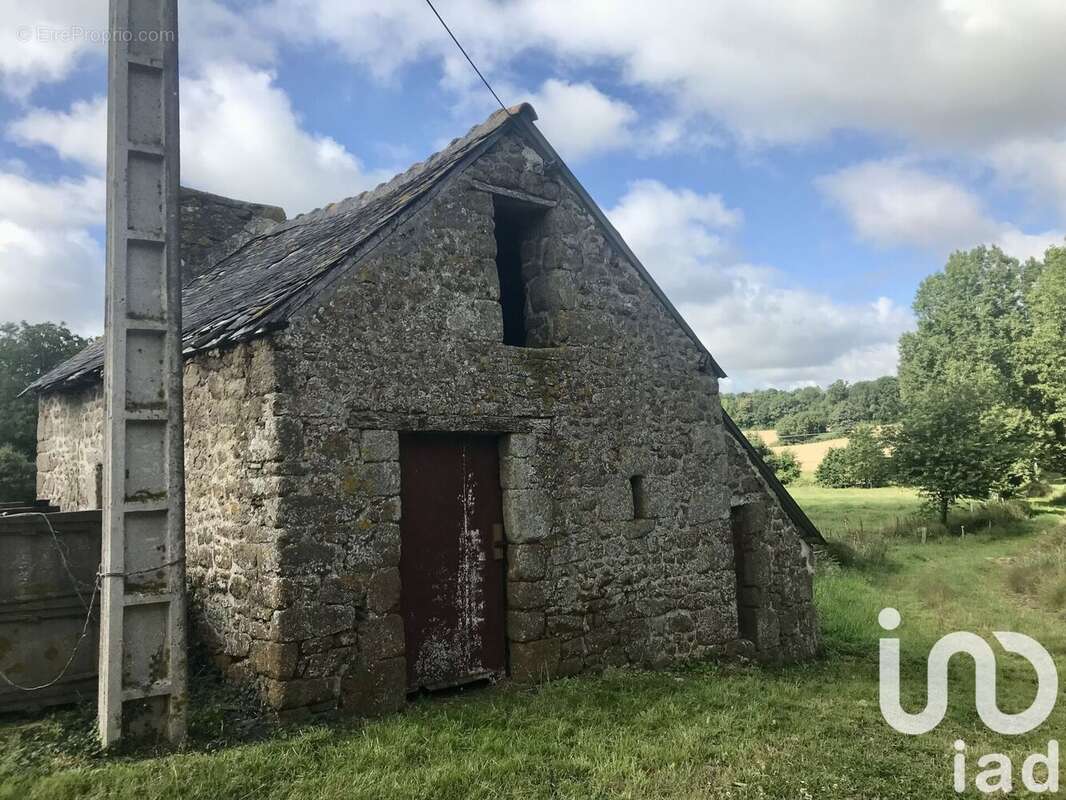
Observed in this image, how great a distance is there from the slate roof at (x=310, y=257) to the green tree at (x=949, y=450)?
63.7 feet

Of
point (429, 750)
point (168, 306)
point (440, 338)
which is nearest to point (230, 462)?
point (168, 306)

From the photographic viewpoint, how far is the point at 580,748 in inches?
212

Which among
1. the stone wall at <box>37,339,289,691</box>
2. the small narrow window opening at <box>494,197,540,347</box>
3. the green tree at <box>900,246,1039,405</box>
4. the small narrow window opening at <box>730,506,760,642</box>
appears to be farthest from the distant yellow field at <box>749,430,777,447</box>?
the stone wall at <box>37,339,289,691</box>

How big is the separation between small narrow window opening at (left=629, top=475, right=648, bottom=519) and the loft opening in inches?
73.9

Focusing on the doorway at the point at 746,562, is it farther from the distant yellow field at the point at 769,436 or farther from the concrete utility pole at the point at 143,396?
the distant yellow field at the point at 769,436

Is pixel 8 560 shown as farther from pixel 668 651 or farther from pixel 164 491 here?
pixel 668 651

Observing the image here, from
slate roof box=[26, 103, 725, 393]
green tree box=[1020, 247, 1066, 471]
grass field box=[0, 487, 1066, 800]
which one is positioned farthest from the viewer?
green tree box=[1020, 247, 1066, 471]

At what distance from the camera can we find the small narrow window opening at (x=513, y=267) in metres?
8.33

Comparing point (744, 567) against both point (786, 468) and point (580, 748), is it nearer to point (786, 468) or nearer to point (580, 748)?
point (580, 748)

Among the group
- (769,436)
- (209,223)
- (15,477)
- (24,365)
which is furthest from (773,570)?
(769,436)

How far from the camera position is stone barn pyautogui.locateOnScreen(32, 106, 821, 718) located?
5926 millimetres

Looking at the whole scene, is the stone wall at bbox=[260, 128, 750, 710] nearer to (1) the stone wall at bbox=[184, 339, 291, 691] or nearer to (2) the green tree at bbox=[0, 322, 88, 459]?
(1) the stone wall at bbox=[184, 339, 291, 691]

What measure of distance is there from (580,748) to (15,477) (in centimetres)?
1676

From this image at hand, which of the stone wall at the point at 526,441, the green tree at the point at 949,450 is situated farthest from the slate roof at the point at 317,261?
the green tree at the point at 949,450
